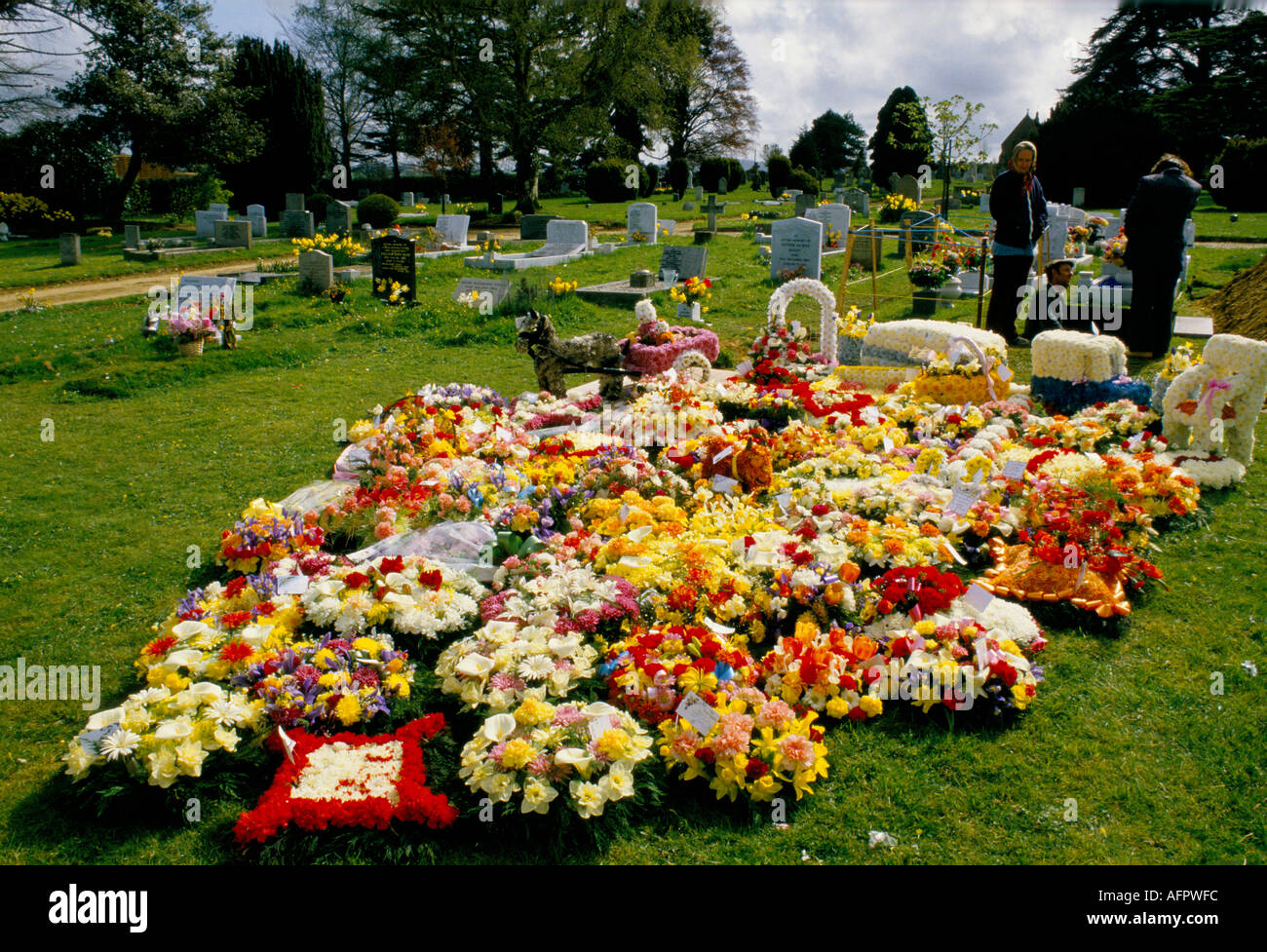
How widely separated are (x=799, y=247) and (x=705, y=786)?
1463 centimetres

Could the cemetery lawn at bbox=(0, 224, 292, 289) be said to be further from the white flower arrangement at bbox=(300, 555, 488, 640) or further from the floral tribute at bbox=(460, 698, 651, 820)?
the floral tribute at bbox=(460, 698, 651, 820)

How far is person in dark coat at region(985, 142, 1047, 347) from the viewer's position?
12375 mm

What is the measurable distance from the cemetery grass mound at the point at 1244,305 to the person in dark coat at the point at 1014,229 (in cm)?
297

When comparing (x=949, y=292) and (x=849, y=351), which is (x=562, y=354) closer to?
(x=849, y=351)

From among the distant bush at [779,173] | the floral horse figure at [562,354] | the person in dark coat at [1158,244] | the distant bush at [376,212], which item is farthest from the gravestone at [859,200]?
the floral horse figure at [562,354]

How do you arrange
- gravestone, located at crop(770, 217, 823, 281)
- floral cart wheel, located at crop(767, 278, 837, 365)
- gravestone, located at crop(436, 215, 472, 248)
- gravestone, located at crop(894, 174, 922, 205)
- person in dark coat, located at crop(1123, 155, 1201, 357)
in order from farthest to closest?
gravestone, located at crop(894, 174, 922, 205) < gravestone, located at crop(436, 215, 472, 248) < gravestone, located at crop(770, 217, 823, 281) < person in dark coat, located at crop(1123, 155, 1201, 357) < floral cart wheel, located at crop(767, 278, 837, 365)

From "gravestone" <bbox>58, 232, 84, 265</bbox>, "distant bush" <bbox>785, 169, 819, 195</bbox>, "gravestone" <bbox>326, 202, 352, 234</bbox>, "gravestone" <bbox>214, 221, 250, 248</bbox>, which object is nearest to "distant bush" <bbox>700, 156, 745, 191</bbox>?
"distant bush" <bbox>785, 169, 819, 195</bbox>

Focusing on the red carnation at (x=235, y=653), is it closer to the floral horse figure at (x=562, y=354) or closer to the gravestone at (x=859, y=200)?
the floral horse figure at (x=562, y=354)

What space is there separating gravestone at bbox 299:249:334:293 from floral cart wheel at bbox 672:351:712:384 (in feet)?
30.8

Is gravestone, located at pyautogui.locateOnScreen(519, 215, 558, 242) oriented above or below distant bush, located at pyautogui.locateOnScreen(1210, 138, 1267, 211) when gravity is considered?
below

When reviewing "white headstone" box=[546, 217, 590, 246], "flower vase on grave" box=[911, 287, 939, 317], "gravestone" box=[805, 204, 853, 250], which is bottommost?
"flower vase on grave" box=[911, 287, 939, 317]

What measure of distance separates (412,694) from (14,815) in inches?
74.2

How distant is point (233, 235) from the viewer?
2573 cm

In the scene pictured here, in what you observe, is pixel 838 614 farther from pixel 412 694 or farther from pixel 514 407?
pixel 514 407
